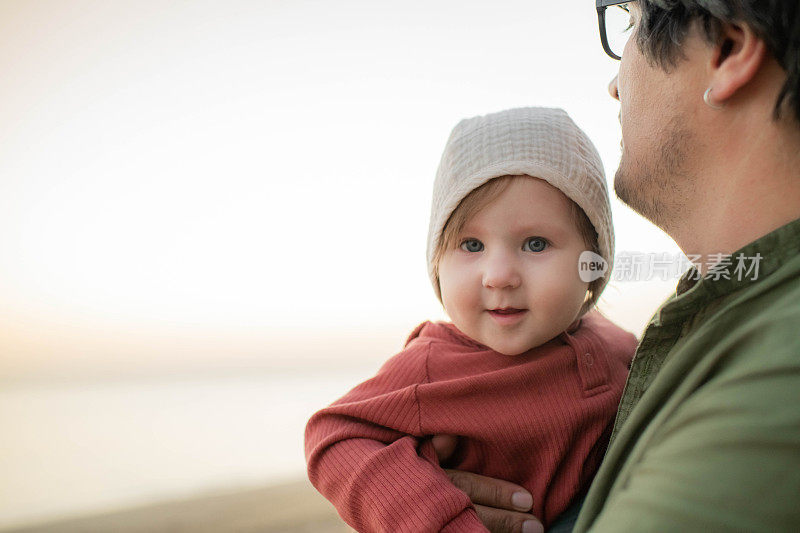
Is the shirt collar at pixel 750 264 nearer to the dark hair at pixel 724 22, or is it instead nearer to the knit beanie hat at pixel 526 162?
the dark hair at pixel 724 22

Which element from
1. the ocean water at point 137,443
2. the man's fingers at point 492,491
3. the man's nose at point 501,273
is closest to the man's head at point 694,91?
the man's nose at point 501,273

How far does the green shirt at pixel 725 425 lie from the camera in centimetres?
78

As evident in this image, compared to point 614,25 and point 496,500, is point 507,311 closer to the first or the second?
point 496,500

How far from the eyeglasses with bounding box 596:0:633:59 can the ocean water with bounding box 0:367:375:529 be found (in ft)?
13.9

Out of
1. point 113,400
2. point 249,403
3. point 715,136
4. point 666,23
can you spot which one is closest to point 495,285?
point 715,136

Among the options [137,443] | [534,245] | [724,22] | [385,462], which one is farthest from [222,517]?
[724,22]

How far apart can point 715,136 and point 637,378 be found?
0.52m

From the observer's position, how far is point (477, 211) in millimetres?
1579

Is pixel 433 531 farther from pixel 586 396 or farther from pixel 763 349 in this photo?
pixel 763 349

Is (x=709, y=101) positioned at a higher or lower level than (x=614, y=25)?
lower

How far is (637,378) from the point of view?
1.27m

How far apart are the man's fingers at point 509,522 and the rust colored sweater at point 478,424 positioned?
5cm

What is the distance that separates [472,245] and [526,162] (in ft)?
0.82

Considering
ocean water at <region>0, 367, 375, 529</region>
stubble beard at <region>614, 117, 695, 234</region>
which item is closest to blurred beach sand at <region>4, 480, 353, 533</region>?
ocean water at <region>0, 367, 375, 529</region>
